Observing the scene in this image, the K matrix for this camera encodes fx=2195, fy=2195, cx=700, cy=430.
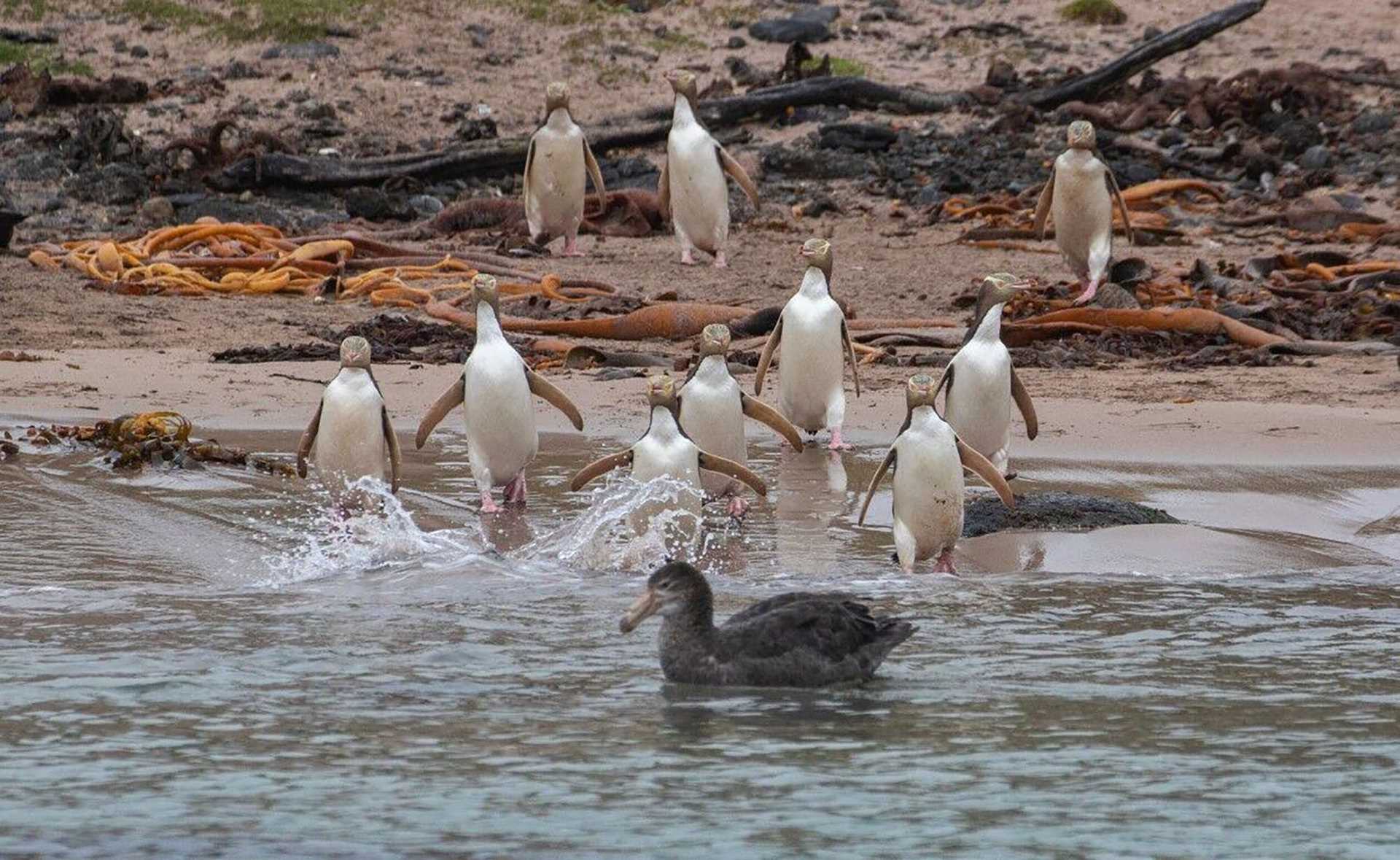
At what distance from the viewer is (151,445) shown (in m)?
7.71

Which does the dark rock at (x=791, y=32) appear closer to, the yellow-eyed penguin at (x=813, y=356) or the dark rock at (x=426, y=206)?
the dark rock at (x=426, y=206)

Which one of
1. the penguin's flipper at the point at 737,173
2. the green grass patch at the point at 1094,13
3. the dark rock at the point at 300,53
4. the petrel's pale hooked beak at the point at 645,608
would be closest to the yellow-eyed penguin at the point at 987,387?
the petrel's pale hooked beak at the point at 645,608

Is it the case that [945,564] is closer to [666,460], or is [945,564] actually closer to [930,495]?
[930,495]

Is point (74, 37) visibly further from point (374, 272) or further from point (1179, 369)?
point (1179, 369)

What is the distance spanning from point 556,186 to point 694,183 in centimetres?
100

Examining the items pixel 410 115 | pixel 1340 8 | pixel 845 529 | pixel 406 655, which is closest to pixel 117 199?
pixel 410 115

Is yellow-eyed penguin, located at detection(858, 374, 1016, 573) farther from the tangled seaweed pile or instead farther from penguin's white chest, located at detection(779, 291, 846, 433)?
the tangled seaweed pile

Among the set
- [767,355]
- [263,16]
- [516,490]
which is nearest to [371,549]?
Result: [516,490]

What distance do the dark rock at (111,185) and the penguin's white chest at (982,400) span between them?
890 centimetres

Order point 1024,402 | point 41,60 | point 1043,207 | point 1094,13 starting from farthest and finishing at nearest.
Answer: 1. point 1094,13
2. point 41,60
3. point 1043,207
4. point 1024,402

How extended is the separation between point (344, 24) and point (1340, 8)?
9293mm

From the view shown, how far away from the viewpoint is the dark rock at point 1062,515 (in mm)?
6691

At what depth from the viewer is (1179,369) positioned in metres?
9.74

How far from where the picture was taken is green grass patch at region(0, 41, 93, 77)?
60.9 feet
